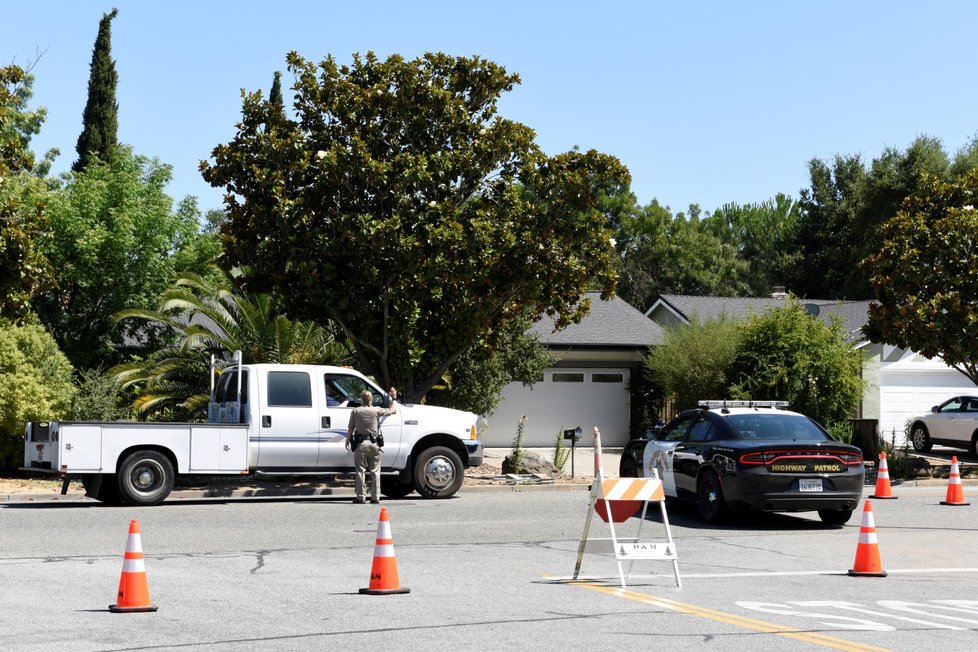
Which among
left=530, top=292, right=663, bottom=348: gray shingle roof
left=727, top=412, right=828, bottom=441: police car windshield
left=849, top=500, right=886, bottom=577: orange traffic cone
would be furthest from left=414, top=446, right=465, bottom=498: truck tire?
left=530, top=292, right=663, bottom=348: gray shingle roof

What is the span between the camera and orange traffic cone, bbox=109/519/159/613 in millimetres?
9352

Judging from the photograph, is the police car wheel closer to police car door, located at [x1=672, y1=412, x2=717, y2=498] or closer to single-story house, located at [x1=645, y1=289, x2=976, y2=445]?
police car door, located at [x1=672, y1=412, x2=717, y2=498]

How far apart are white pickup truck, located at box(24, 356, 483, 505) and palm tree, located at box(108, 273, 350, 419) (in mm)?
6196

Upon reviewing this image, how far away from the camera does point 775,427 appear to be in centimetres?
1683

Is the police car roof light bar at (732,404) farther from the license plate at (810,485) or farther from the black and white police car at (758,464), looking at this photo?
the license plate at (810,485)

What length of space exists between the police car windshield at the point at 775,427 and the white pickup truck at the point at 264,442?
5156 millimetres

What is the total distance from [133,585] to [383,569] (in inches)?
79.4

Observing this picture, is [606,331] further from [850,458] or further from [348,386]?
[850,458]

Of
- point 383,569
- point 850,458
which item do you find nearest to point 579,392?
point 850,458

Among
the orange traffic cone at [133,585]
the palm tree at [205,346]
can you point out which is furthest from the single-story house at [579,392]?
the orange traffic cone at [133,585]

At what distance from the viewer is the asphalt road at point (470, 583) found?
8.46 metres

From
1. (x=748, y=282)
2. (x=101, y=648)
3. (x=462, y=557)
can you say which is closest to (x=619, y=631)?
(x=101, y=648)

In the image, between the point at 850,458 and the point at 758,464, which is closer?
the point at 758,464

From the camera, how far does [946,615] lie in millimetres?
9500
